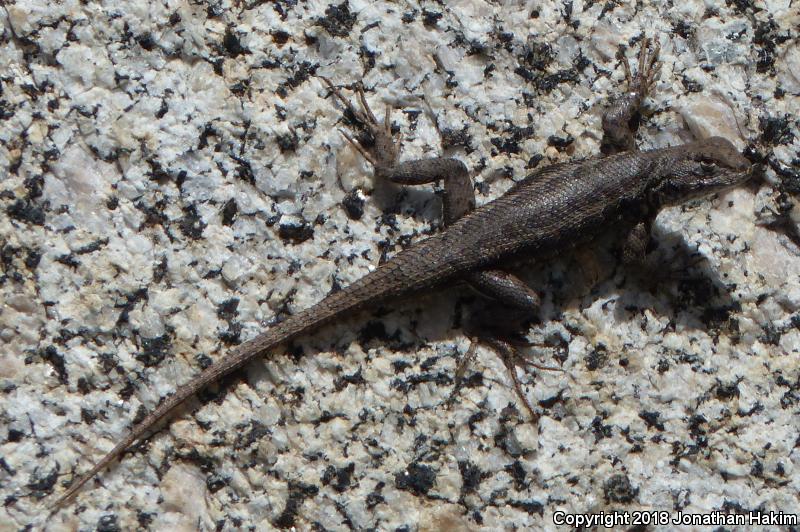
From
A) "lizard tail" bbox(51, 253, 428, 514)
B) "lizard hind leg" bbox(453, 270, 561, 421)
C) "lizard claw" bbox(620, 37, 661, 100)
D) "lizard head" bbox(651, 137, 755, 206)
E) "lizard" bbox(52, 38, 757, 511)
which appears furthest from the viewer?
"lizard claw" bbox(620, 37, 661, 100)

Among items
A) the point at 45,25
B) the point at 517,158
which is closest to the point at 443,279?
the point at 517,158

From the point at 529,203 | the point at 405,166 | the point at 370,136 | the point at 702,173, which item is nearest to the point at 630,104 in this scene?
the point at 702,173

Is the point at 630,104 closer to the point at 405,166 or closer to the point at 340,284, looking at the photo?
the point at 405,166

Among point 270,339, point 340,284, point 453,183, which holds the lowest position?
point 270,339

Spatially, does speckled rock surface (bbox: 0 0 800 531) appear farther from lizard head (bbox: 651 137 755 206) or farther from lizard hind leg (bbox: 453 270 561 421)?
lizard head (bbox: 651 137 755 206)

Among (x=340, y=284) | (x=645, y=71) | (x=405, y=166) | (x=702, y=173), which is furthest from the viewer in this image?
(x=645, y=71)

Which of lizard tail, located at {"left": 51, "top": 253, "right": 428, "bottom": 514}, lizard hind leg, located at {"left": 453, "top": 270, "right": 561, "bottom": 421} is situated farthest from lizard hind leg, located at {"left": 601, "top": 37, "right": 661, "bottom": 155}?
lizard tail, located at {"left": 51, "top": 253, "right": 428, "bottom": 514}

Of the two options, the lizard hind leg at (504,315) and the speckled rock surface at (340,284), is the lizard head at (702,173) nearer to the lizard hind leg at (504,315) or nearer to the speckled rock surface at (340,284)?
the speckled rock surface at (340,284)
